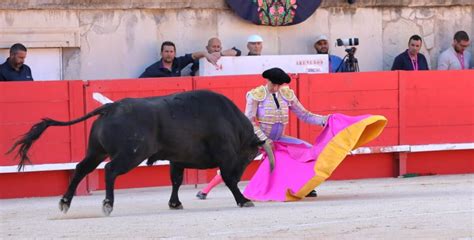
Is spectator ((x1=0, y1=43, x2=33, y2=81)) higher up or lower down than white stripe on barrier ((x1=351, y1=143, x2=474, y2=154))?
higher up

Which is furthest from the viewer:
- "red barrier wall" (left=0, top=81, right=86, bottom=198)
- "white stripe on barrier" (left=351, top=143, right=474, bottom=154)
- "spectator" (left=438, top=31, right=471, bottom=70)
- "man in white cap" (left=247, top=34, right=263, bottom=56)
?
"spectator" (left=438, top=31, right=471, bottom=70)

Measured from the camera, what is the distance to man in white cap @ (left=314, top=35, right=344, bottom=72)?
15172 millimetres

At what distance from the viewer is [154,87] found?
43.5 ft

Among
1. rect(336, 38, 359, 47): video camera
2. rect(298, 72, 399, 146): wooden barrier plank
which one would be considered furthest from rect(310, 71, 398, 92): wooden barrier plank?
rect(336, 38, 359, 47): video camera

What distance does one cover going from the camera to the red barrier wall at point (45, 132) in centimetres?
1270

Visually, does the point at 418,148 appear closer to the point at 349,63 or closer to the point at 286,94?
the point at 349,63

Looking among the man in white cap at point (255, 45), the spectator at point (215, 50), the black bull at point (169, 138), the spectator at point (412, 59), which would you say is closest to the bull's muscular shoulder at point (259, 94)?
the black bull at point (169, 138)

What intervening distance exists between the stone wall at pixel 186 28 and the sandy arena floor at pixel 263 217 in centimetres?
285

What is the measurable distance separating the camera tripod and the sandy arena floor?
2.66 m

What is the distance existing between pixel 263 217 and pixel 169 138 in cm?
134

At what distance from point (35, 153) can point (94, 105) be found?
2.68ft

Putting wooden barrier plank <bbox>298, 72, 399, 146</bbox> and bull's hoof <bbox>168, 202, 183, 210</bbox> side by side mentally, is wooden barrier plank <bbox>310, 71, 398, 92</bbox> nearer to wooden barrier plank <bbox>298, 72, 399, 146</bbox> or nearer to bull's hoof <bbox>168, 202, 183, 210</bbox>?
wooden barrier plank <bbox>298, 72, 399, 146</bbox>

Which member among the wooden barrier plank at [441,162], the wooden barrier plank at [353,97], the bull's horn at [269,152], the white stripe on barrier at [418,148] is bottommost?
the wooden barrier plank at [441,162]

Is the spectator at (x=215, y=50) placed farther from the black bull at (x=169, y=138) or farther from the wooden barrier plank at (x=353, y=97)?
the black bull at (x=169, y=138)
